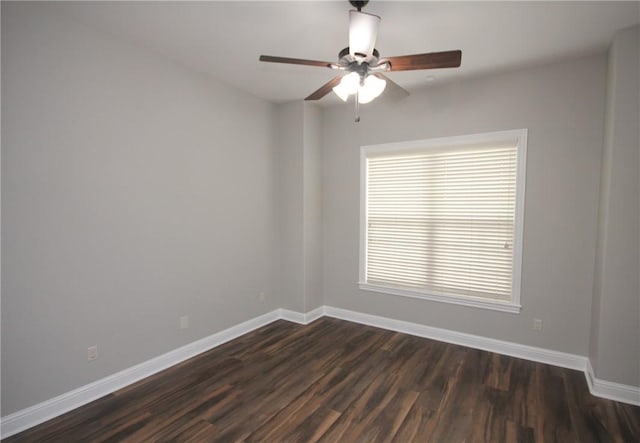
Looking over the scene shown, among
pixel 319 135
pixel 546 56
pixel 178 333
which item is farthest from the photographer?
pixel 319 135

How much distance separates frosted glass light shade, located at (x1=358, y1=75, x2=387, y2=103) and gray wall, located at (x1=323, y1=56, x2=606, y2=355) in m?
1.61

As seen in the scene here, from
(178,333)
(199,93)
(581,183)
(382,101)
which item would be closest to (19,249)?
(178,333)

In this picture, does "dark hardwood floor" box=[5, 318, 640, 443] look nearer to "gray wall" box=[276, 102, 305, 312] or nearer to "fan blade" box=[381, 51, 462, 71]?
"gray wall" box=[276, 102, 305, 312]

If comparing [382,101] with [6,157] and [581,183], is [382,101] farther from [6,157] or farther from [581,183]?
[6,157]

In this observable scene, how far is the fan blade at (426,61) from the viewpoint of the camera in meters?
1.89

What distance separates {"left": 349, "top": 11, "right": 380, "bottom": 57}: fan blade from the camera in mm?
1750

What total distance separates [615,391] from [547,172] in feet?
6.06

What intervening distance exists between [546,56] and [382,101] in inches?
63.1

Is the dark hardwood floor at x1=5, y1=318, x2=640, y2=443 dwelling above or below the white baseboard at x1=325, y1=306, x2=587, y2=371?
below

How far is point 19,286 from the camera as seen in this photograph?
6.88 ft

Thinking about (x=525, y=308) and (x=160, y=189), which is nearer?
(x=160, y=189)

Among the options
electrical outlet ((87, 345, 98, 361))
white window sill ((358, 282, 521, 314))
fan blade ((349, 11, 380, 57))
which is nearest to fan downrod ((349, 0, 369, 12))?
fan blade ((349, 11, 380, 57))

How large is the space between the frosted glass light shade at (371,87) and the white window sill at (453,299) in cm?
241

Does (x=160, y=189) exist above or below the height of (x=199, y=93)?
below
